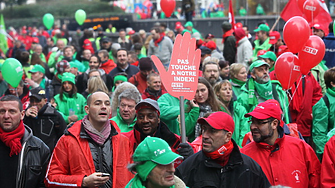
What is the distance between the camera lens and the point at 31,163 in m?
5.16

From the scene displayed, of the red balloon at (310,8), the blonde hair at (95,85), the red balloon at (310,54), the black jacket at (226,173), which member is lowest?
the black jacket at (226,173)

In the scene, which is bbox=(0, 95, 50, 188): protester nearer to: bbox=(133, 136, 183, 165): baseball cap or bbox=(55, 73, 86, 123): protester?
bbox=(133, 136, 183, 165): baseball cap

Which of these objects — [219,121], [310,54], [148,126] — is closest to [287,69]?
[310,54]

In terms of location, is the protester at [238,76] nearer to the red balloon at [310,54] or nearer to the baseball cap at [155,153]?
the red balloon at [310,54]

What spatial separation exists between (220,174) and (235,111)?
2.95m

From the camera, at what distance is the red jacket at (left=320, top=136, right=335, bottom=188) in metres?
4.98

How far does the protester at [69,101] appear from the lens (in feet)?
28.2

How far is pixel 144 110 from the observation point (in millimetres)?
5461

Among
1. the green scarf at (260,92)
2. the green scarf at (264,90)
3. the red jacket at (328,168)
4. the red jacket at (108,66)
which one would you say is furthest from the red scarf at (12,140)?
the red jacket at (108,66)

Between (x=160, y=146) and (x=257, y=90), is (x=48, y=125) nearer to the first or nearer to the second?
(x=257, y=90)

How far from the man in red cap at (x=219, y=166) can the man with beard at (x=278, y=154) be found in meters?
0.51

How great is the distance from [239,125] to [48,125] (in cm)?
264

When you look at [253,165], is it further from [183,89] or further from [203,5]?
[203,5]

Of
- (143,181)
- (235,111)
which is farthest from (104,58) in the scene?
(143,181)
